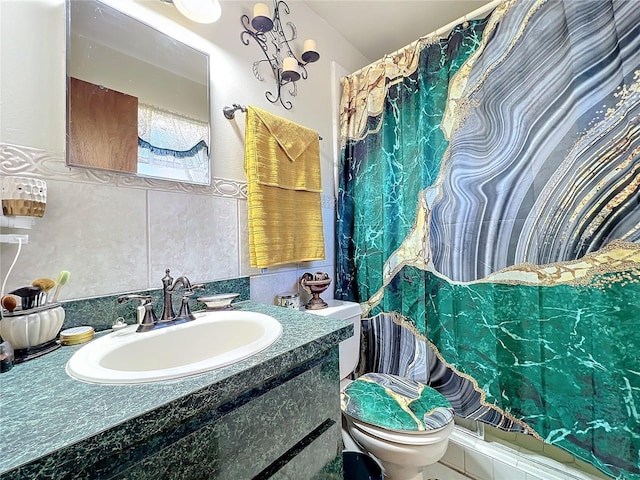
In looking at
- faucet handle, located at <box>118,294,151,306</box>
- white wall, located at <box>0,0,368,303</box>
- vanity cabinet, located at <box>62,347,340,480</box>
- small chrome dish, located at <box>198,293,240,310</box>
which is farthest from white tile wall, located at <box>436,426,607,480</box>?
faucet handle, located at <box>118,294,151,306</box>

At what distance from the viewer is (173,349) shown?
0.77 metres

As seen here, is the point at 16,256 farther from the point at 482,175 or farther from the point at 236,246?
the point at 482,175

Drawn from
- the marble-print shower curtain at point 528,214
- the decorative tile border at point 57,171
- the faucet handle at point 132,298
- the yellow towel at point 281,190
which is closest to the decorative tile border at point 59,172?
the decorative tile border at point 57,171

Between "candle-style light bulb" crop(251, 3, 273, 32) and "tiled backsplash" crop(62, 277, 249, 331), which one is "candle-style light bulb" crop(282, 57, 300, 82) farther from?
"tiled backsplash" crop(62, 277, 249, 331)

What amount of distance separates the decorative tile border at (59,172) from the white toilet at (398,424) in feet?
3.43

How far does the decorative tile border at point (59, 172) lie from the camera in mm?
665

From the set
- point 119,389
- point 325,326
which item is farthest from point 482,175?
point 119,389

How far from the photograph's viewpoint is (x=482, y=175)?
1.15 m

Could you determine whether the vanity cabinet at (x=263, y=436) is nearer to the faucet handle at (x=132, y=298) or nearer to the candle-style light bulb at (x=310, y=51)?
the faucet handle at (x=132, y=298)

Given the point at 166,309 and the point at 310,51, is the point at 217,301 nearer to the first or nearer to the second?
the point at 166,309

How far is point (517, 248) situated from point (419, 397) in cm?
72

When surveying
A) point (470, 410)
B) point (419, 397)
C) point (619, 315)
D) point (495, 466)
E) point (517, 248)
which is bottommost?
point (495, 466)

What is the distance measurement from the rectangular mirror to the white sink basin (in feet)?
1.68

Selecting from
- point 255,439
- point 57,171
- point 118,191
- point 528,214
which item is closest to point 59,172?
point 57,171
